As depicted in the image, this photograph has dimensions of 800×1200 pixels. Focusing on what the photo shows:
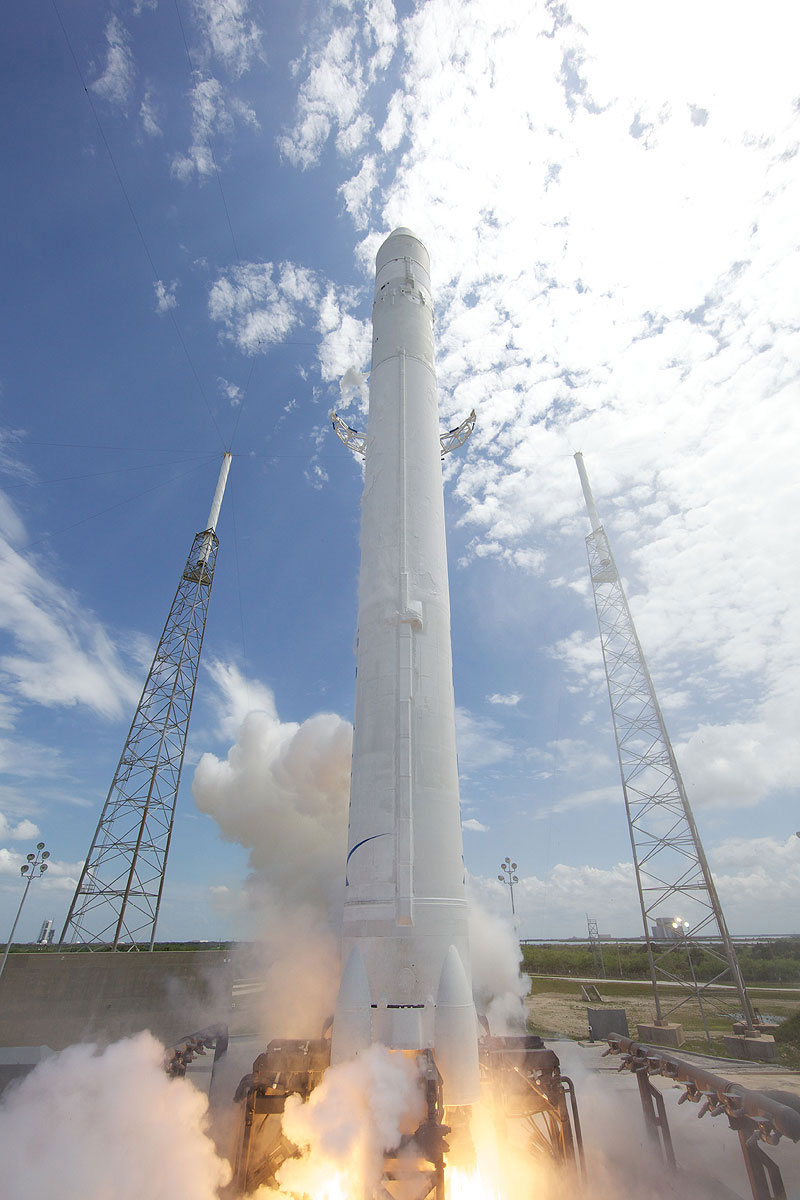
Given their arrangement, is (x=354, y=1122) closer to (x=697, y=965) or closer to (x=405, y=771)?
(x=405, y=771)

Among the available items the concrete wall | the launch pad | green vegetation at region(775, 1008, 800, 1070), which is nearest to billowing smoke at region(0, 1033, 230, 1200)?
the launch pad

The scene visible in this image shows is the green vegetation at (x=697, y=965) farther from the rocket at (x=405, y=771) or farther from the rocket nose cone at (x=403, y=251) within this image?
the rocket nose cone at (x=403, y=251)

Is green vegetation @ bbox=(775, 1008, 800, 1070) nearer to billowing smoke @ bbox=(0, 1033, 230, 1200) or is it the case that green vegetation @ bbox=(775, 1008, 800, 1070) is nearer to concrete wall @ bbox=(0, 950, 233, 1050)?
concrete wall @ bbox=(0, 950, 233, 1050)

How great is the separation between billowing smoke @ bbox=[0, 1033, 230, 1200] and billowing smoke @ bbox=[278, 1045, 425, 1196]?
1.67 metres

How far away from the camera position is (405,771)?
9.85 metres

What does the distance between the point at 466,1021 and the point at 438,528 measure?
855 centimetres

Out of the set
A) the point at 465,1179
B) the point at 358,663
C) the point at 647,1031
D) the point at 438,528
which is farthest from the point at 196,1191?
the point at 647,1031

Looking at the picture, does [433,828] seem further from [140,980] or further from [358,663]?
[140,980]

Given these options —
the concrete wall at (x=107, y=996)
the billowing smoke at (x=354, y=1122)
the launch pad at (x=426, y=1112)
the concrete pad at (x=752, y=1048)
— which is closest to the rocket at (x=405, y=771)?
the billowing smoke at (x=354, y=1122)

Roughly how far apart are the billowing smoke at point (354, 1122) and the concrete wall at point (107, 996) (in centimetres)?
1154

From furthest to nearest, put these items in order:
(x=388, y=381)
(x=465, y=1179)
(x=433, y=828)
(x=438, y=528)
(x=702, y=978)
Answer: (x=702, y=978)
(x=388, y=381)
(x=438, y=528)
(x=433, y=828)
(x=465, y=1179)

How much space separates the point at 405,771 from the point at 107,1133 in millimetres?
6780

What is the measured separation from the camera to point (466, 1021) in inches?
332

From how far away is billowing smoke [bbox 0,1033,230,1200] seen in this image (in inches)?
316
